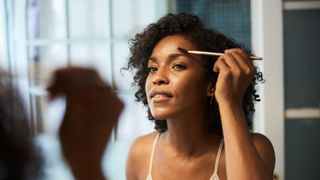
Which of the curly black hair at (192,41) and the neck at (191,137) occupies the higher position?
the curly black hair at (192,41)

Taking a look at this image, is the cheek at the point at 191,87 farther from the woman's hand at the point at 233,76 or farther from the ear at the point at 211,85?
the woman's hand at the point at 233,76

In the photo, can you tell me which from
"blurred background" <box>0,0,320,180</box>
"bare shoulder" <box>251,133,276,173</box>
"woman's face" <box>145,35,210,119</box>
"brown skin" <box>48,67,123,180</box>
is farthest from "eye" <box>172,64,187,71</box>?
"brown skin" <box>48,67,123,180</box>

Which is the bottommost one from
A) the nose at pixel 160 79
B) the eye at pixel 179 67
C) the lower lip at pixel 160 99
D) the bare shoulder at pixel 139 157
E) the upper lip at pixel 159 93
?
the bare shoulder at pixel 139 157

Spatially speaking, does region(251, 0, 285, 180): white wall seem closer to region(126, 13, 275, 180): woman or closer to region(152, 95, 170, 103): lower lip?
region(126, 13, 275, 180): woman

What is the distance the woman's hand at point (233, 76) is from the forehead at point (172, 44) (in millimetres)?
163

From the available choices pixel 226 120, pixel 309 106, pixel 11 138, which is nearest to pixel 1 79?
pixel 11 138

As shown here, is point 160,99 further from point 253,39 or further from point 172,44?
point 253,39

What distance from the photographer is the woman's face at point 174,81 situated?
0.78m

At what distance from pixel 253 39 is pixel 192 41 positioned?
470 mm

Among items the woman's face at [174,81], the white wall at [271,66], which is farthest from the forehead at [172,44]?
the white wall at [271,66]

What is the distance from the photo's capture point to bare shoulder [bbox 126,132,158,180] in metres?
0.97

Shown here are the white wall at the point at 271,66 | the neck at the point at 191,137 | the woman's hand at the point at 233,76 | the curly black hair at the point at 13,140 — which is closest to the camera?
the curly black hair at the point at 13,140

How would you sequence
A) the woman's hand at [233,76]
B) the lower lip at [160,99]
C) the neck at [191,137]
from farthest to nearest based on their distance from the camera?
the neck at [191,137]
the lower lip at [160,99]
the woman's hand at [233,76]

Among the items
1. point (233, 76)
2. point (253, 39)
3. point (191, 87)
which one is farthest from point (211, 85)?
point (253, 39)
